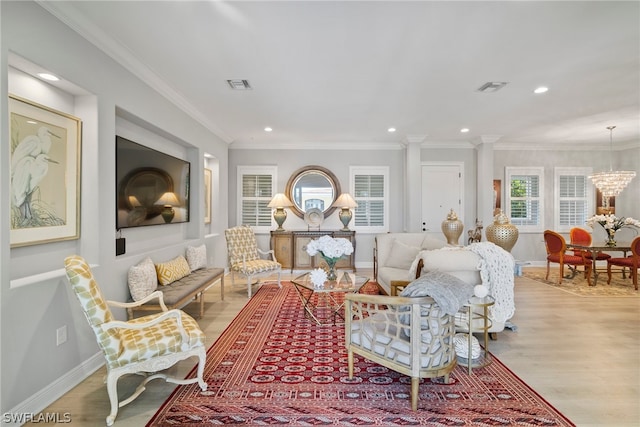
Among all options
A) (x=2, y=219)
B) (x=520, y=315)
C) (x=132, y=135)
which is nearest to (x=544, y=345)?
(x=520, y=315)

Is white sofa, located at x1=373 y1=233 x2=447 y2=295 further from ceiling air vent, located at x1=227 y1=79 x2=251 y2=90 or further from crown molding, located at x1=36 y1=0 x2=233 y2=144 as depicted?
crown molding, located at x1=36 y1=0 x2=233 y2=144

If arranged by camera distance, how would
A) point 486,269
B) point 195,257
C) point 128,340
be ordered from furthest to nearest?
point 195,257 → point 486,269 → point 128,340

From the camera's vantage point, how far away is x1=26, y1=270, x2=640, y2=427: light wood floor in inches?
82.4

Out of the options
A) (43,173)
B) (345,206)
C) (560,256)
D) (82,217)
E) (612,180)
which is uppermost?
(612,180)

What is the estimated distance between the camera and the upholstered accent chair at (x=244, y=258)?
4.85m

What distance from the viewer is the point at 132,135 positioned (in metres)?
3.50

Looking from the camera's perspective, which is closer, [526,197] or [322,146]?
[322,146]

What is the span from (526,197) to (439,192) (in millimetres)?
2095

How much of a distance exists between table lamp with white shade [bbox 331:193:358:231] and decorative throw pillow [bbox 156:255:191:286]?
3.27 m

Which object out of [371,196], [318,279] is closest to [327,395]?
[318,279]

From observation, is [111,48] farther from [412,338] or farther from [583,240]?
[583,240]

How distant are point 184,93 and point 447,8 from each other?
3.12 meters

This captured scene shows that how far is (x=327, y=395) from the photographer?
2256 millimetres

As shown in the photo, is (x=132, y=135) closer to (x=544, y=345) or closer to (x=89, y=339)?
(x=89, y=339)
